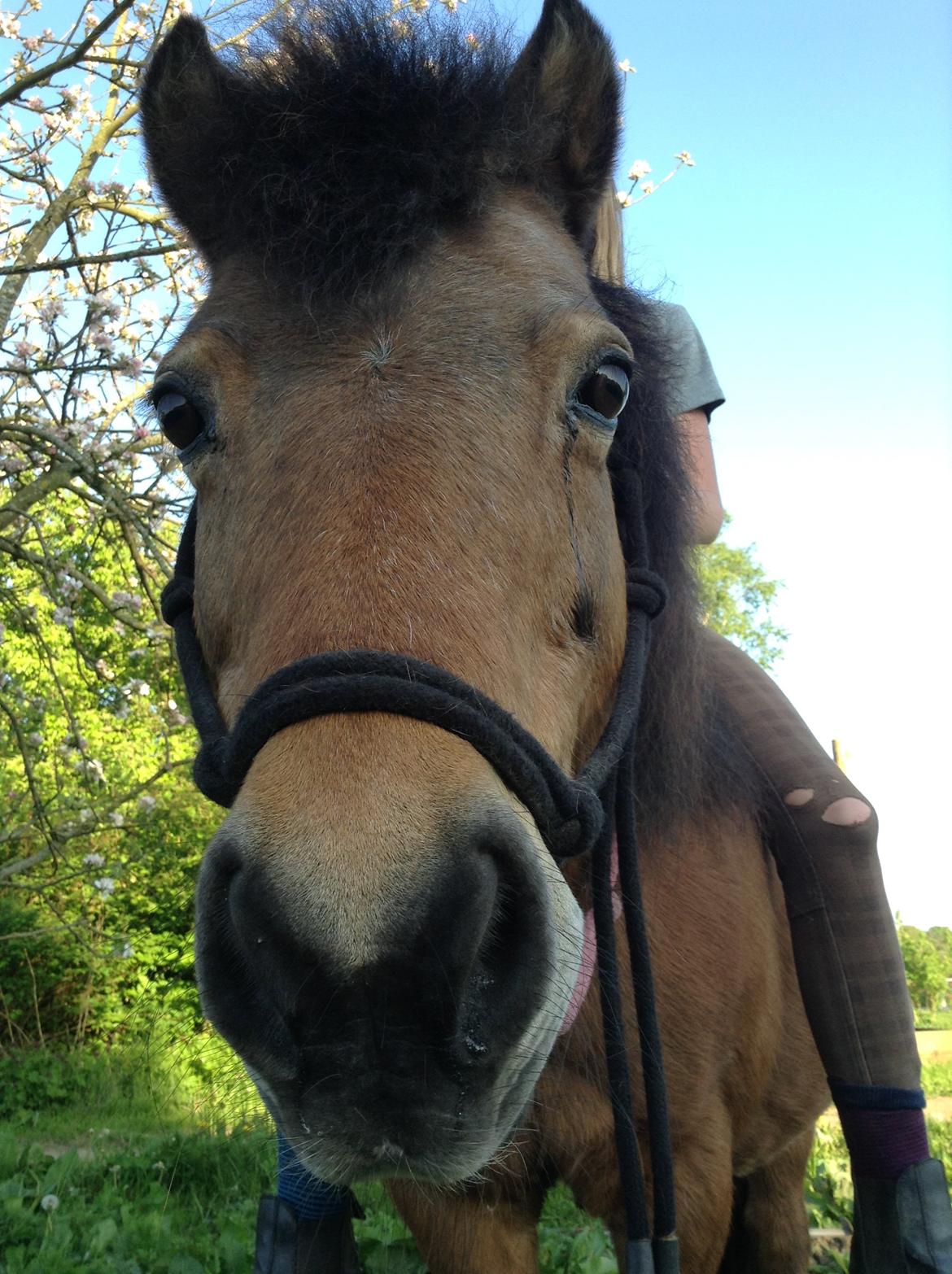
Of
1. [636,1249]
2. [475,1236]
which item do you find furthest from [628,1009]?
[475,1236]

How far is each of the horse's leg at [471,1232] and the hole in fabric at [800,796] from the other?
1204 mm

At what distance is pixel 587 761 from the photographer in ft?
5.99

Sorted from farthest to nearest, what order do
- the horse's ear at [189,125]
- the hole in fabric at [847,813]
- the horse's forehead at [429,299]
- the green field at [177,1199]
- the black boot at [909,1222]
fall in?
1. the green field at [177,1199]
2. the hole in fabric at [847,813]
3. the black boot at [909,1222]
4. the horse's ear at [189,125]
5. the horse's forehead at [429,299]

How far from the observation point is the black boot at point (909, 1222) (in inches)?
87.6

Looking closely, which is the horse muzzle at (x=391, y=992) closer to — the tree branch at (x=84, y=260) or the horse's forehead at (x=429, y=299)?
the horse's forehead at (x=429, y=299)

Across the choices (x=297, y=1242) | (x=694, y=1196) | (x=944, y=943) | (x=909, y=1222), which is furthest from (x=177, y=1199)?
(x=944, y=943)

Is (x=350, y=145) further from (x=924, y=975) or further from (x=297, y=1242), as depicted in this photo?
(x=924, y=975)

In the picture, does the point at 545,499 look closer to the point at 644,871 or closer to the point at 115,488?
the point at 644,871

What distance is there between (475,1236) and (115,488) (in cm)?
407

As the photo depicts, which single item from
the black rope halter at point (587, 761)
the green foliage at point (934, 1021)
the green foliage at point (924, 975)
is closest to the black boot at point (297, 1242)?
the black rope halter at point (587, 761)

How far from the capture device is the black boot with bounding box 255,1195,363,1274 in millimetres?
2412

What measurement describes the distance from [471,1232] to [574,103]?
2.72 meters

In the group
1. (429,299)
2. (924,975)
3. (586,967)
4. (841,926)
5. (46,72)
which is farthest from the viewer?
(924,975)

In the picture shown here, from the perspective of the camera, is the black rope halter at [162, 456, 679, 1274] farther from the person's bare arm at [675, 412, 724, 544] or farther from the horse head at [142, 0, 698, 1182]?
the person's bare arm at [675, 412, 724, 544]
